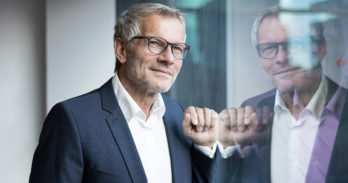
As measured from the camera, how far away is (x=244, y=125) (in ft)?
7.85

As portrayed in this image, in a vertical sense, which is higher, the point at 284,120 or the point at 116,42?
the point at 116,42

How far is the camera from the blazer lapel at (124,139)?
1.74m

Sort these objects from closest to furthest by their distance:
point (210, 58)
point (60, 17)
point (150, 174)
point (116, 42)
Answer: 1. point (150, 174)
2. point (116, 42)
3. point (210, 58)
4. point (60, 17)

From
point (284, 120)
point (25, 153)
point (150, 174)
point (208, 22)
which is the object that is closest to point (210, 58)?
point (208, 22)

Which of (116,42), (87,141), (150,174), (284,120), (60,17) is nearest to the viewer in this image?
(87,141)

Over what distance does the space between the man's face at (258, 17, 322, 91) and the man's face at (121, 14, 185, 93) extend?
1.67 ft

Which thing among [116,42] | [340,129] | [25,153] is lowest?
[25,153]

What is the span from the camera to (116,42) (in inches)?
76.7

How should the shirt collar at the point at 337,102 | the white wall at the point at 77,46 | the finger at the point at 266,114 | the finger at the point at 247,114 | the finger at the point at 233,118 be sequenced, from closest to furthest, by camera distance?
the shirt collar at the point at 337,102
the finger at the point at 266,114
the finger at the point at 247,114
the finger at the point at 233,118
the white wall at the point at 77,46

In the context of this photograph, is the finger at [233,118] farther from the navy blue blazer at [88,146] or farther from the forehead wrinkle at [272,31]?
the navy blue blazer at [88,146]

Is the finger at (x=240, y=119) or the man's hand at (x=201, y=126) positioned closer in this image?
the man's hand at (x=201, y=126)

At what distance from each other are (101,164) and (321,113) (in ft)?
3.24

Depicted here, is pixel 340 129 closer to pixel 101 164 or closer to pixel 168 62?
pixel 168 62

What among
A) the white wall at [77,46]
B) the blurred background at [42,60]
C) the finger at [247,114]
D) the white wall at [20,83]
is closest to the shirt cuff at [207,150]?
the finger at [247,114]
